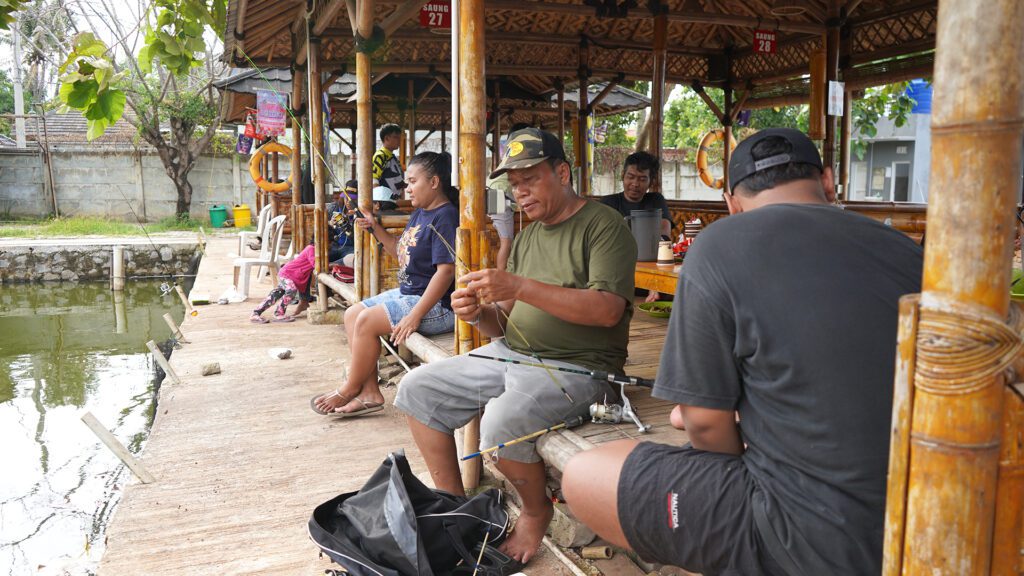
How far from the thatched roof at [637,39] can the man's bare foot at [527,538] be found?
3.83 meters

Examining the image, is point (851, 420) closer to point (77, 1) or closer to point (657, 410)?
point (657, 410)

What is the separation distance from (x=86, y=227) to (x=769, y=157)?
1856 cm

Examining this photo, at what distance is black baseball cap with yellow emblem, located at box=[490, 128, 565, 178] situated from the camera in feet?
8.79

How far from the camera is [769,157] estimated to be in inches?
67.1

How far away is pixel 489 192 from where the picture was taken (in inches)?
206

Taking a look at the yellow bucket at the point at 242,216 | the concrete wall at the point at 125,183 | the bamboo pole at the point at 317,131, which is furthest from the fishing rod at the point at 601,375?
the yellow bucket at the point at 242,216

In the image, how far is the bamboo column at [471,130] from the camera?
2.91 m

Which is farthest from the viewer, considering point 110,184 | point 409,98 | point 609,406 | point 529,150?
point 110,184

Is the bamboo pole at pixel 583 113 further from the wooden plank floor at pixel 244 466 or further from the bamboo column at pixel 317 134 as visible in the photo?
the wooden plank floor at pixel 244 466

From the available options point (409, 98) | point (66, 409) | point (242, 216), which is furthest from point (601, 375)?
point (242, 216)

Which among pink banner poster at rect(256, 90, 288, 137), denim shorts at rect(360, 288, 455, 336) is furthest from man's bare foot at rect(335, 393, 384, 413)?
pink banner poster at rect(256, 90, 288, 137)

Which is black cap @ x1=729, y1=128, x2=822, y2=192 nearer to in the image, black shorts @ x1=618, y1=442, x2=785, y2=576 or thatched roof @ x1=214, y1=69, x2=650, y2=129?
black shorts @ x1=618, y1=442, x2=785, y2=576

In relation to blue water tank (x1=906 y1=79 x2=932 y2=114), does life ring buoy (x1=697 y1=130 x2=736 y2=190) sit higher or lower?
lower

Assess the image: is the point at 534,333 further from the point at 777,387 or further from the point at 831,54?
the point at 831,54
